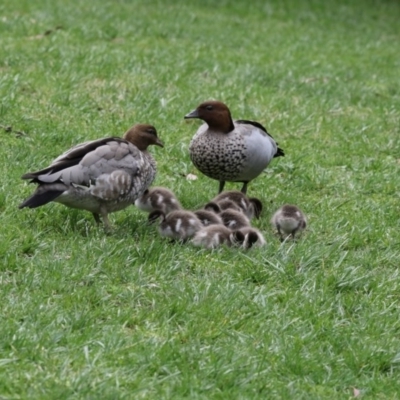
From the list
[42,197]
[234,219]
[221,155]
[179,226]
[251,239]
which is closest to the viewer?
[42,197]

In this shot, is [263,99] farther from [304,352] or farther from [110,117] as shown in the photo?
[304,352]

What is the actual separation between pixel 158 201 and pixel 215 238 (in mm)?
944

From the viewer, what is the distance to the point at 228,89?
38.3ft

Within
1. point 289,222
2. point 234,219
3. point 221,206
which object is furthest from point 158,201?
point 289,222

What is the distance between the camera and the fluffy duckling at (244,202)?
7.88 m

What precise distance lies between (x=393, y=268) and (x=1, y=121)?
13.8 ft

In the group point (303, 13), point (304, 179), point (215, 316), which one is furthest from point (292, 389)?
point (303, 13)

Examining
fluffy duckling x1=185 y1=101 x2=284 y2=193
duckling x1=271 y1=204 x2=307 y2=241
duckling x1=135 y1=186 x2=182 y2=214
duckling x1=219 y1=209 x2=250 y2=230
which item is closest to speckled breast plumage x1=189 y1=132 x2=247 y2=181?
fluffy duckling x1=185 y1=101 x2=284 y2=193

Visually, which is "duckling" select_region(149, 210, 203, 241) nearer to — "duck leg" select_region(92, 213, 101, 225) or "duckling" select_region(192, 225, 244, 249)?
"duckling" select_region(192, 225, 244, 249)

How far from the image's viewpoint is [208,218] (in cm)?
734

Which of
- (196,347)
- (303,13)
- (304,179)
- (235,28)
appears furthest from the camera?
(303,13)

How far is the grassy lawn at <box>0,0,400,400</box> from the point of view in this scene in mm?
5125

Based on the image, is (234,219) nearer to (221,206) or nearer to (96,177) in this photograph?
(221,206)

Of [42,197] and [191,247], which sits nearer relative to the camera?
[42,197]
